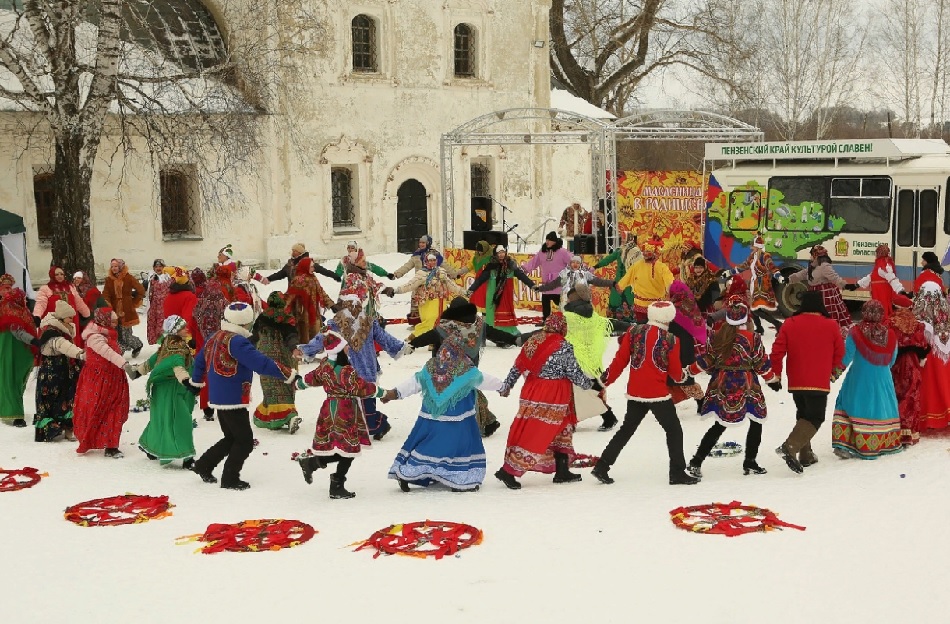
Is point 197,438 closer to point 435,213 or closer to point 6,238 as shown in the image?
point 6,238

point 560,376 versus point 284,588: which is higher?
point 560,376

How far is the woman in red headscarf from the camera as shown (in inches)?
505

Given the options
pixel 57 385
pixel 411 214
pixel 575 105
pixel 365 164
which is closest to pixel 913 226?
pixel 57 385

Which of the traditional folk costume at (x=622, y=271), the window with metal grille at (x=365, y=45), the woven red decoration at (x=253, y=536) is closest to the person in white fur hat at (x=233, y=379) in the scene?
the woven red decoration at (x=253, y=536)

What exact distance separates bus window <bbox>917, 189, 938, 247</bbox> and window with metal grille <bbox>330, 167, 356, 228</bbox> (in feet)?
48.3

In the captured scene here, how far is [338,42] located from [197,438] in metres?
17.5

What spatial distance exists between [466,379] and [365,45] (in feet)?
68.0

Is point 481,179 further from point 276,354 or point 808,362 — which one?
point 808,362

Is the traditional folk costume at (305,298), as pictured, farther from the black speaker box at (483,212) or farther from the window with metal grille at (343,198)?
the window with metal grille at (343,198)

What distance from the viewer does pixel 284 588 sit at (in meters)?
6.92

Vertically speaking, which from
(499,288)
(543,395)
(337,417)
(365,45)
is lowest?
(337,417)

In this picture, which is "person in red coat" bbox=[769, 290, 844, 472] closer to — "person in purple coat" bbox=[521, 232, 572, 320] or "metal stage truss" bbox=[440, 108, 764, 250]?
"person in purple coat" bbox=[521, 232, 572, 320]

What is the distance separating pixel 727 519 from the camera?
8.00 meters

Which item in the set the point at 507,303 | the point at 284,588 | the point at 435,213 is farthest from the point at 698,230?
the point at 284,588
